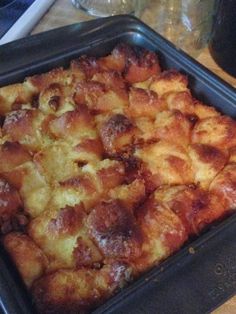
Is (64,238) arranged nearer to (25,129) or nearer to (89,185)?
(89,185)

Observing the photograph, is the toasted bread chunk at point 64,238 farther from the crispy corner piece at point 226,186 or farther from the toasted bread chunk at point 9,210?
the crispy corner piece at point 226,186

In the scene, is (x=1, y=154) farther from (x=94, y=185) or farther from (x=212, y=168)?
(x=212, y=168)

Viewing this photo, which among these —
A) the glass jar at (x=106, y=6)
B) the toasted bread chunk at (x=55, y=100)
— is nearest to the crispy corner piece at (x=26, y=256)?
the toasted bread chunk at (x=55, y=100)

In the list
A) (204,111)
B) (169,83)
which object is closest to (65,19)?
(169,83)

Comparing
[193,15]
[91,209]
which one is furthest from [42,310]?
[193,15]

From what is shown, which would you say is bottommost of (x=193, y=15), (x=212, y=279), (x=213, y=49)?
(x=212, y=279)

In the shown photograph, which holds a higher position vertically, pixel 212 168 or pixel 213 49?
pixel 213 49
